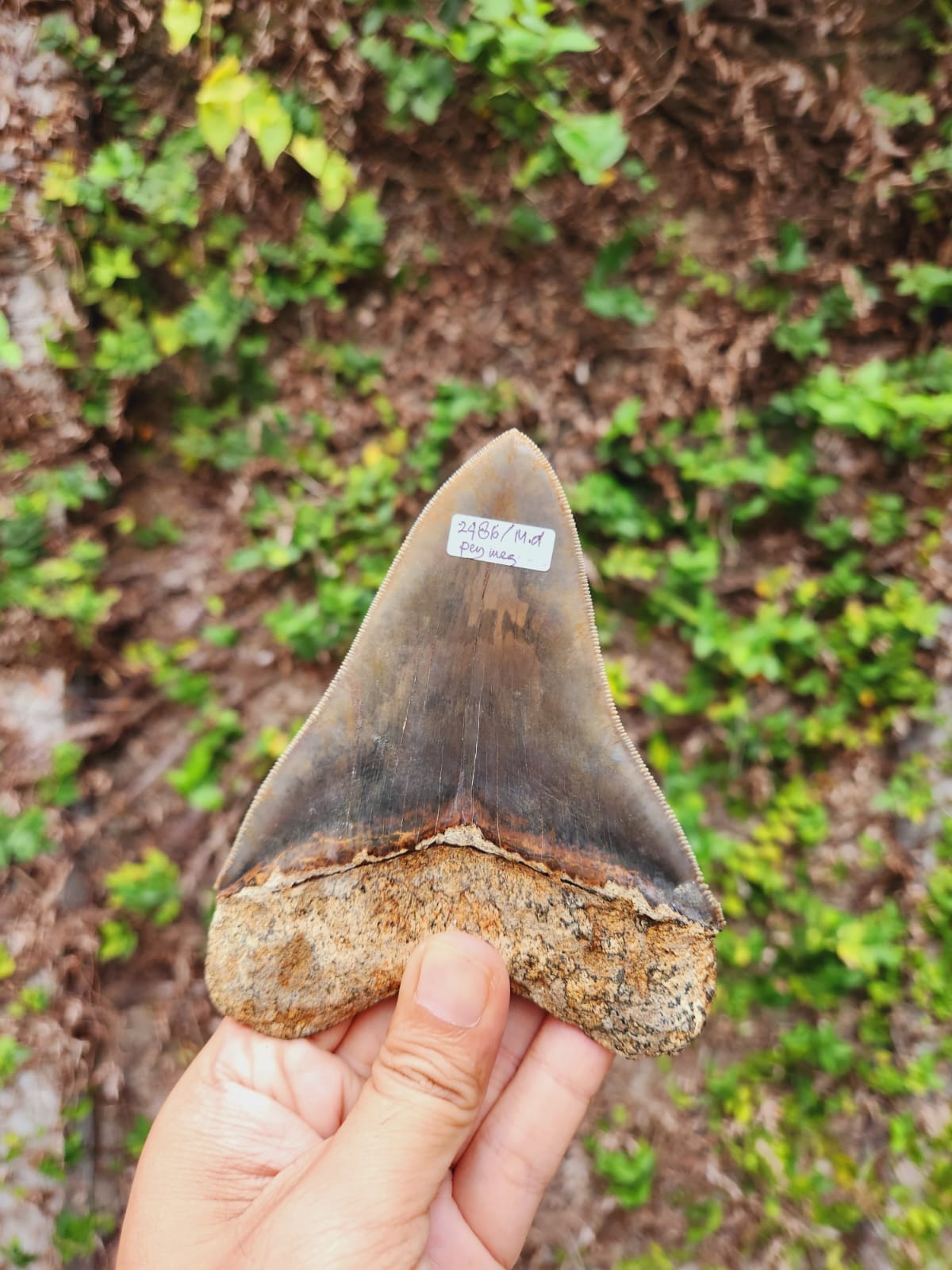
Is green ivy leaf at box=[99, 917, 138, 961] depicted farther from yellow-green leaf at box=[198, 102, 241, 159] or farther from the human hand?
yellow-green leaf at box=[198, 102, 241, 159]

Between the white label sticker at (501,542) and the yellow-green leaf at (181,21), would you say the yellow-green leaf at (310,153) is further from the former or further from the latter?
the white label sticker at (501,542)

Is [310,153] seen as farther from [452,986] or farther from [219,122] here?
[452,986]

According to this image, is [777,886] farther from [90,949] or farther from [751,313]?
[90,949]

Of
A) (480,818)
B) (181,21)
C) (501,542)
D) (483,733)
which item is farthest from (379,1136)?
(181,21)

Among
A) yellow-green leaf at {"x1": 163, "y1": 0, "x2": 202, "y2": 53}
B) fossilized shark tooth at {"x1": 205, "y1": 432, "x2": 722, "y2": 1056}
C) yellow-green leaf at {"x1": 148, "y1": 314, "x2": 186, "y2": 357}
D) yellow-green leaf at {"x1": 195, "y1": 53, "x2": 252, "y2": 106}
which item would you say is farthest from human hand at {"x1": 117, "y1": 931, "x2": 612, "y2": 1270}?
yellow-green leaf at {"x1": 163, "y1": 0, "x2": 202, "y2": 53}

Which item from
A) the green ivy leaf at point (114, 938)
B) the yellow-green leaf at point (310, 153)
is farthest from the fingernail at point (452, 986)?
the yellow-green leaf at point (310, 153)

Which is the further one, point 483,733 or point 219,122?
point 219,122
